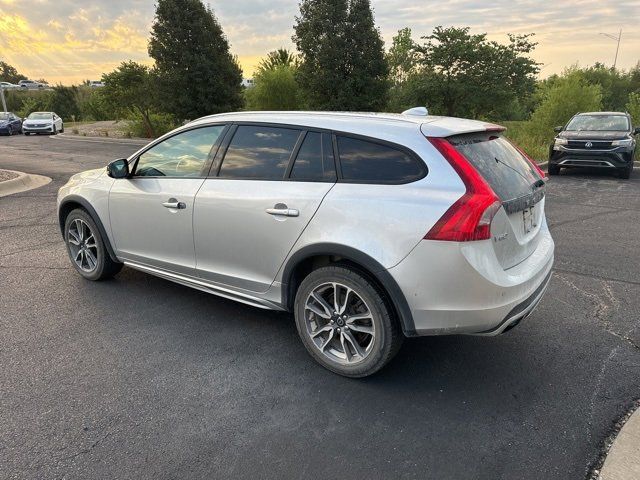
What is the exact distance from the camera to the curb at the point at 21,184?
379 inches

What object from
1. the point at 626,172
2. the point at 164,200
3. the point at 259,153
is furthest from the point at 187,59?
the point at 259,153

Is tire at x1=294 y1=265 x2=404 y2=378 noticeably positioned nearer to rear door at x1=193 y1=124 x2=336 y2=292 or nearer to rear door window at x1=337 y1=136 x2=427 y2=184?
rear door at x1=193 y1=124 x2=336 y2=292

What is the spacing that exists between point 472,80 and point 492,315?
68.0ft

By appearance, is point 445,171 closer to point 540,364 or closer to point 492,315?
point 492,315

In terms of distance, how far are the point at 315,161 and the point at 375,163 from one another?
0.44 meters

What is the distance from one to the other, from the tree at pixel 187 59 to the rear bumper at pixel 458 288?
63.5 ft

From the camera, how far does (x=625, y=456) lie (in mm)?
2346

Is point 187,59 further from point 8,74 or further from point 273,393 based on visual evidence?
point 8,74

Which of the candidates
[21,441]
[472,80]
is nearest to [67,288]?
[21,441]

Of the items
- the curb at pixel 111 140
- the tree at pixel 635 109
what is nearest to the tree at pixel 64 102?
the curb at pixel 111 140

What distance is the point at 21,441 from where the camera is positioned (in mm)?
2504

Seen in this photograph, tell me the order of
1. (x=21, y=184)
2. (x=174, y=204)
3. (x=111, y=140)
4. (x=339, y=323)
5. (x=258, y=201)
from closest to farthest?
(x=339, y=323) < (x=258, y=201) < (x=174, y=204) < (x=21, y=184) < (x=111, y=140)

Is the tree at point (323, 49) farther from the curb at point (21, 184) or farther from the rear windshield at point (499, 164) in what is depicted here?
the rear windshield at point (499, 164)

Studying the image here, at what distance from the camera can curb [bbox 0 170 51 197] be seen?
9.63 metres
